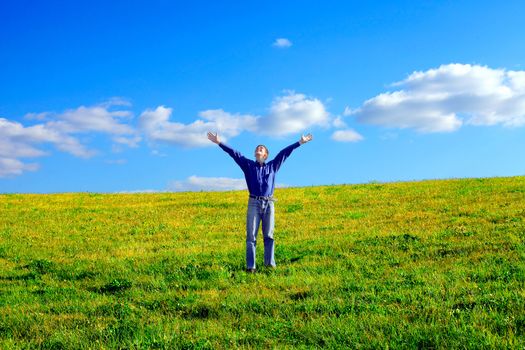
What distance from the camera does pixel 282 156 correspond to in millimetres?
15031

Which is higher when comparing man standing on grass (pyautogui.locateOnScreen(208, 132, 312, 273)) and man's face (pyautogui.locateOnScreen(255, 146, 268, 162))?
man's face (pyautogui.locateOnScreen(255, 146, 268, 162))

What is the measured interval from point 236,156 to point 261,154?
711 mm

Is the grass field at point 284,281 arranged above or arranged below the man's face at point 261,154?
below

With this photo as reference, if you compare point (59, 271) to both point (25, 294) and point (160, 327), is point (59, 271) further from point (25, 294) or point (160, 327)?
point (160, 327)

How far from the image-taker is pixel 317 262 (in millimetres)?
16047

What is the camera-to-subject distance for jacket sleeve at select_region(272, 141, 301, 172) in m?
15.0

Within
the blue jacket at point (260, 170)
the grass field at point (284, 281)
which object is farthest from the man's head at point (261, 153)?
the grass field at point (284, 281)

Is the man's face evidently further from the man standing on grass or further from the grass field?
the grass field

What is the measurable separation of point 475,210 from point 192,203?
769 inches

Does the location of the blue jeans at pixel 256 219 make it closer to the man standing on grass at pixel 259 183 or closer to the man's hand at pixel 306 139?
the man standing on grass at pixel 259 183

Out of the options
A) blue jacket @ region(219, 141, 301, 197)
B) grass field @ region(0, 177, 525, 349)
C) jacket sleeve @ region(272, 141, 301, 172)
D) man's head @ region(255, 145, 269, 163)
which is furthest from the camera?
jacket sleeve @ region(272, 141, 301, 172)

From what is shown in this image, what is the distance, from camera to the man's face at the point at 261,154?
48.7ft

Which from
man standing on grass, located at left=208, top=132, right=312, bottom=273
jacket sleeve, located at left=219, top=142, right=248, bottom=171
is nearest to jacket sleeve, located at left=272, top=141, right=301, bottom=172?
man standing on grass, located at left=208, top=132, right=312, bottom=273

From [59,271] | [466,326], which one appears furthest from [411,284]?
[59,271]
